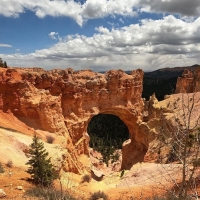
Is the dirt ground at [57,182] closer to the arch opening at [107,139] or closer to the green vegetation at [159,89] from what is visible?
the arch opening at [107,139]

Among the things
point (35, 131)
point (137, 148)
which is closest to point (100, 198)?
point (35, 131)

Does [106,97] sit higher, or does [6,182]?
[106,97]

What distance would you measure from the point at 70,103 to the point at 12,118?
575 centimetres

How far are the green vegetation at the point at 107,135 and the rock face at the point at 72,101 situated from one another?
53.1 ft

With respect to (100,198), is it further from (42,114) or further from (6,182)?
(42,114)

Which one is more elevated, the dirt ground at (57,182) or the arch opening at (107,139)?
the dirt ground at (57,182)

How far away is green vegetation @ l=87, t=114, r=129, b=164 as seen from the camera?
46.4 meters

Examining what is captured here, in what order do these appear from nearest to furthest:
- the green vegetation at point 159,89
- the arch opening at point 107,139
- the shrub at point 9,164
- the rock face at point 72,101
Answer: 1. the shrub at point 9,164
2. the rock face at point 72,101
3. the arch opening at point 107,139
4. the green vegetation at point 159,89

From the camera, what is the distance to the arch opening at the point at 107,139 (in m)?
42.9

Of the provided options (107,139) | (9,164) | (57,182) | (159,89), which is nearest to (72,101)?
(57,182)

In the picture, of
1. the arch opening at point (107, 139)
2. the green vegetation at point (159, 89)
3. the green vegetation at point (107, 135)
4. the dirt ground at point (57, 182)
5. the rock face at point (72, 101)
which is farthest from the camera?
the green vegetation at point (159, 89)

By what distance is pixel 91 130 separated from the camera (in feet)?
193

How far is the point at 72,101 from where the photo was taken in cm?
2316

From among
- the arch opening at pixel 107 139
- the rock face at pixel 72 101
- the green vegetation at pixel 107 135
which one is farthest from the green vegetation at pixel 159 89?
the rock face at pixel 72 101
